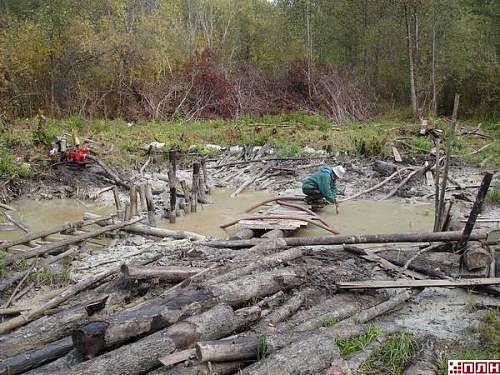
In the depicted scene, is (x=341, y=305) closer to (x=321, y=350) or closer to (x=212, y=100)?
(x=321, y=350)

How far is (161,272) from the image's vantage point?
6.01 m

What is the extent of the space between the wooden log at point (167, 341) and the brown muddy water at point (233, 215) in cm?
474

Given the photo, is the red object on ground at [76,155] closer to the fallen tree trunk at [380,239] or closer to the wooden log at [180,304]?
the fallen tree trunk at [380,239]

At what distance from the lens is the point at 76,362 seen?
14.2ft

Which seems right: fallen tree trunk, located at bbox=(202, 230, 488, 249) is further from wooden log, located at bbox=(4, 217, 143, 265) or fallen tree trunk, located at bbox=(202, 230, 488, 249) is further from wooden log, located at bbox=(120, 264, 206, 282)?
wooden log, located at bbox=(4, 217, 143, 265)

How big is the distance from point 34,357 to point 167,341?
1161 millimetres

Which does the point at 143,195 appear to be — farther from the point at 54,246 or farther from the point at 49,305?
the point at 49,305

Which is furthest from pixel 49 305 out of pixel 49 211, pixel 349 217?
pixel 349 217

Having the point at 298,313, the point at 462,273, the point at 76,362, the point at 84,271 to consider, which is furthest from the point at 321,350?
the point at 84,271

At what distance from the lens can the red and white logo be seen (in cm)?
446

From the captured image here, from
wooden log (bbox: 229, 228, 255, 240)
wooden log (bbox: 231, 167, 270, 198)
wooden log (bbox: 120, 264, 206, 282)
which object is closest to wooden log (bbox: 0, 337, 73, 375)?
wooden log (bbox: 120, 264, 206, 282)

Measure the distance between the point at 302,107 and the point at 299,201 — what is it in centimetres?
1340

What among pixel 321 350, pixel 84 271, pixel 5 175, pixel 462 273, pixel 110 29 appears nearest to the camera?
pixel 321 350

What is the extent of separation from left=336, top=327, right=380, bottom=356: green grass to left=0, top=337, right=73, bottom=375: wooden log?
2465 millimetres
